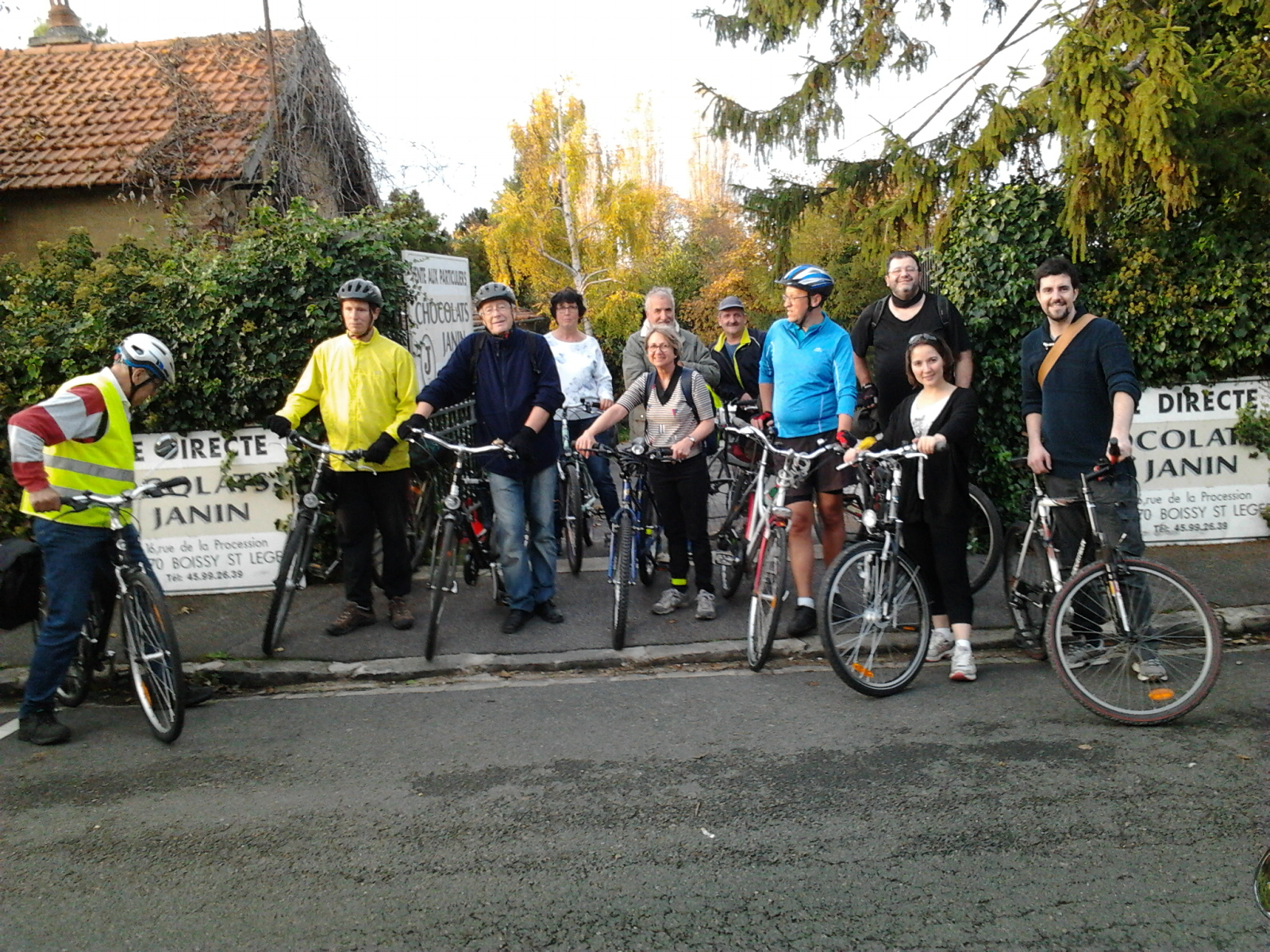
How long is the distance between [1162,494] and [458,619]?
16.4 ft

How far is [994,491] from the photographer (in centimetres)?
822

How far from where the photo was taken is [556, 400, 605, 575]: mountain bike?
8.05m

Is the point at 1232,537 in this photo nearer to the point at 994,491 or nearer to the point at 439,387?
the point at 994,491

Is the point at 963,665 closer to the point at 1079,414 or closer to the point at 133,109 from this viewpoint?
the point at 1079,414

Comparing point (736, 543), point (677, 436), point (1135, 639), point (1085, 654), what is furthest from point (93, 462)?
point (1135, 639)

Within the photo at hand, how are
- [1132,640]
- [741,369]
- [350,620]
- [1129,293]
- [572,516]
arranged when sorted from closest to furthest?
[1132,640] < [350,620] < [1129,293] < [572,516] < [741,369]

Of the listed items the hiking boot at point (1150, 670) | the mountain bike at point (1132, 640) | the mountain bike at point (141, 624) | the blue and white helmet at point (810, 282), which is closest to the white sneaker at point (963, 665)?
the mountain bike at point (1132, 640)

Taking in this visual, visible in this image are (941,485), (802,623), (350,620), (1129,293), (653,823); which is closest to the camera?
(653,823)

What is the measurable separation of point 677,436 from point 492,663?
5.64ft

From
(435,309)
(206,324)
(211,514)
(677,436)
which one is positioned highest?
(435,309)

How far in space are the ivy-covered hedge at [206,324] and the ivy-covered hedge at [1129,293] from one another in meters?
4.35

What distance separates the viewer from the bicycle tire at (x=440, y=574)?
6.37m

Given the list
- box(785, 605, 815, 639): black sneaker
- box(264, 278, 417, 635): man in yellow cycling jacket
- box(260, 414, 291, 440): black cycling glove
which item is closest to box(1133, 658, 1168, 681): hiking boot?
box(785, 605, 815, 639): black sneaker

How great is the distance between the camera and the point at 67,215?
17609mm
